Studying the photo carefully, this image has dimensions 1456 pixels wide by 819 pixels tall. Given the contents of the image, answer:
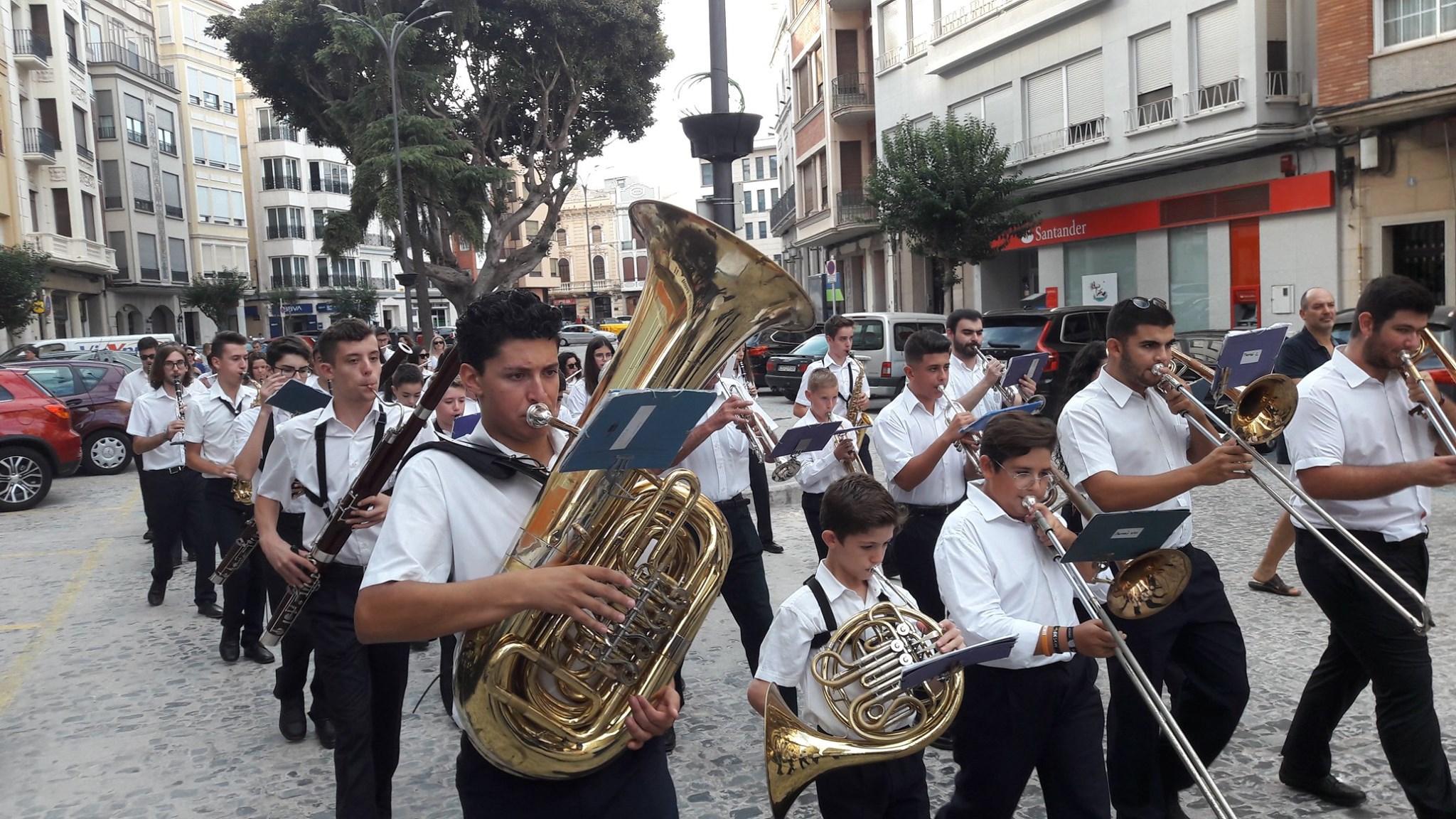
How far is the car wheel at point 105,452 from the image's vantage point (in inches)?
611

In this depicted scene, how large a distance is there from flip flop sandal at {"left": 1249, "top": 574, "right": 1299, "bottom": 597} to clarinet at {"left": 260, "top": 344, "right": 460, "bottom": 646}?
545cm

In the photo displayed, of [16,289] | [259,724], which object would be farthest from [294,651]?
[16,289]

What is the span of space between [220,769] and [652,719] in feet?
11.2

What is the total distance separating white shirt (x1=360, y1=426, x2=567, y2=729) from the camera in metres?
2.26

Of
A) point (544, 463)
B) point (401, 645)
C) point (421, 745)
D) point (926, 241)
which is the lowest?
point (421, 745)

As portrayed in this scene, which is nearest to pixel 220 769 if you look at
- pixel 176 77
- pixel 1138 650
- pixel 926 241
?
pixel 1138 650

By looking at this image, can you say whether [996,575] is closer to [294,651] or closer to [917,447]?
[917,447]

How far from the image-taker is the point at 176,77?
57.2 m

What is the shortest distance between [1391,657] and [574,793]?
109 inches

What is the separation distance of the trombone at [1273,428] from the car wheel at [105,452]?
15.5 m

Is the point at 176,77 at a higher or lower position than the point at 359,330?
higher

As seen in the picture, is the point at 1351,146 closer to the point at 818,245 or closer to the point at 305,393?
the point at 305,393

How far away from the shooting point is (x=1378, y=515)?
12.3 ft

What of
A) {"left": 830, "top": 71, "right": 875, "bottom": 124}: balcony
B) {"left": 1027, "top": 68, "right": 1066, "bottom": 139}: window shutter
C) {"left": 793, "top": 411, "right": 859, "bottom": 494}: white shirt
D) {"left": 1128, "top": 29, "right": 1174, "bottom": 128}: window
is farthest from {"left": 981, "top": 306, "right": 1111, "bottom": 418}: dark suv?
{"left": 830, "top": 71, "right": 875, "bottom": 124}: balcony
